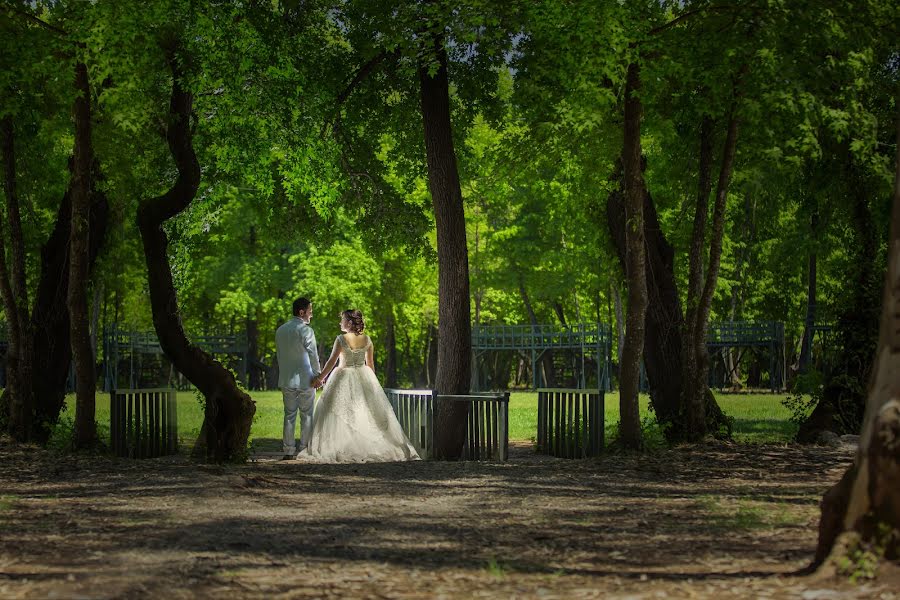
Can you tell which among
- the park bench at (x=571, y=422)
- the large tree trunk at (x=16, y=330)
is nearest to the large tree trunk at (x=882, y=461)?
the park bench at (x=571, y=422)

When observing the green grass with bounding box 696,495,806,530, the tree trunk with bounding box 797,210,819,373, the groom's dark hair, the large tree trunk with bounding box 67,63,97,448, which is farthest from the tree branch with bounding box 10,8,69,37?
the tree trunk with bounding box 797,210,819,373

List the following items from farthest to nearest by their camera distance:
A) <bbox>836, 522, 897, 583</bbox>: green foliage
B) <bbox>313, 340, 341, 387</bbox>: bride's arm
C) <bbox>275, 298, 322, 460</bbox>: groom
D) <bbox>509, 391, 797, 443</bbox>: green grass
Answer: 1. <bbox>509, 391, 797, 443</bbox>: green grass
2. <bbox>313, 340, 341, 387</bbox>: bride's arm
3. <bbox>275, 298, 322, 460</bbox>: groom
4. <bbox>836, 522, 897, 583</bbox>: green foliage

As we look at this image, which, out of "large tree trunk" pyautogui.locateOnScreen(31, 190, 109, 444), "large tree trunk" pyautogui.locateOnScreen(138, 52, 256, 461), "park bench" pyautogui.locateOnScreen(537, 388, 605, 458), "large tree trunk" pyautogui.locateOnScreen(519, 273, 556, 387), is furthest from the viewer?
"large tree trunk" pyautogui.locateOnScreen(519, 273, 556, 387)

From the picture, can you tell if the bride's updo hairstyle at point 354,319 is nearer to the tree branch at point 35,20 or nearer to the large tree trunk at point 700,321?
the large tree trunk at point 700,321

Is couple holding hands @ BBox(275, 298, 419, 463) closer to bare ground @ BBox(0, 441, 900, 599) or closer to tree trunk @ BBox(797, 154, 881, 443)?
bare ground @ BBox(0, 441, 900, 599)

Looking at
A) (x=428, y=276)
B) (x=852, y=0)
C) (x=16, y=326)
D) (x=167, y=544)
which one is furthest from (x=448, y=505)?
(x=428, y=276)

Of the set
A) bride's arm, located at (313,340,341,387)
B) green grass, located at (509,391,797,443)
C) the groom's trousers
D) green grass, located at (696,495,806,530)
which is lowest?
green grass, located at (696,495,806,530)

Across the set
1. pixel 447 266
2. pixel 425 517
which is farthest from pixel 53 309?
pixel 425 517

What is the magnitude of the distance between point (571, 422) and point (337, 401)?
337 cm

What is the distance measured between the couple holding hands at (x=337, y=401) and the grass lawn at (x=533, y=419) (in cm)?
81

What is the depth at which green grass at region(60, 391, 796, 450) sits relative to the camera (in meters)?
22.2

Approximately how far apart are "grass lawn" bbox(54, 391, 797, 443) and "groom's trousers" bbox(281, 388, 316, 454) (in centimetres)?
50

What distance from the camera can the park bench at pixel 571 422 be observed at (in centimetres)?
1697

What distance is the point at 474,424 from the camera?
1758 cm
